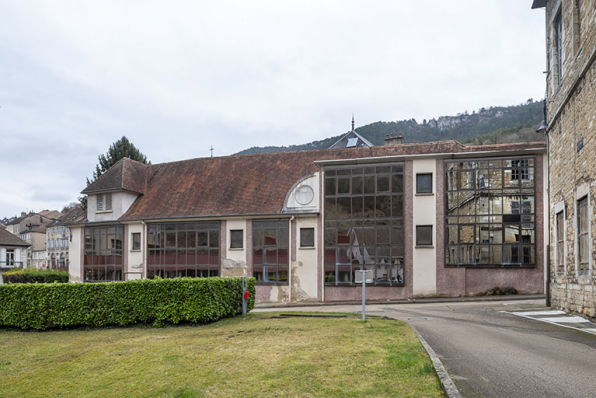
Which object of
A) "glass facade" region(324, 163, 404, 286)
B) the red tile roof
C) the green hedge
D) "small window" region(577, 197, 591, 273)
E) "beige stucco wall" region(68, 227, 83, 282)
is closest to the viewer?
"small window" region(577, 197, 591, 273)

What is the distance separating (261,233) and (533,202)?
48.1 feet

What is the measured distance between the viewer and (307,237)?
93.6 ft

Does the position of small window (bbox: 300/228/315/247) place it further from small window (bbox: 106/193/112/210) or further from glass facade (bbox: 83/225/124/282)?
small window (bbox: 106/193/112/210)

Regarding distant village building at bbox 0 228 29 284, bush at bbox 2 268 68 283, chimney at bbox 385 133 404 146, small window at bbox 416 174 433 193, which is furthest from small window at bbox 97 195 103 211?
small window at bbox 416 174 433 193

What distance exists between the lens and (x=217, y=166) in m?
35.4

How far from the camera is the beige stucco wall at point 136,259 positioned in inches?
1288

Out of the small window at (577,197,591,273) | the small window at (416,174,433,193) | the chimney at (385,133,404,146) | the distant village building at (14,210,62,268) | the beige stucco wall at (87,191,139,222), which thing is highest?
the chimney at (385,133,404,146)

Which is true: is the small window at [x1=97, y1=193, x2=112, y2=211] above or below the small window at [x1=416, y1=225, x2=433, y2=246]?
above

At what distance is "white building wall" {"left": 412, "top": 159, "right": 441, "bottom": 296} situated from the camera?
25609 mm

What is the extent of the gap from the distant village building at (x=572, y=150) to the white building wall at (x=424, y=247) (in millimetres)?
8156

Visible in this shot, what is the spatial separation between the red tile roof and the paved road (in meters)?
15.5

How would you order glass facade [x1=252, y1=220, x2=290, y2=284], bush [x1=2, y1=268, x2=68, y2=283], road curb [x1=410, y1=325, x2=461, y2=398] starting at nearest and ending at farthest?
road curb [x1=410, y1=325, x2=461, y2=398]
glass facade [x1=252, y1=220, x2=290, y2=284]
bush [x1=2, y1=268, x2=68, y2=283]

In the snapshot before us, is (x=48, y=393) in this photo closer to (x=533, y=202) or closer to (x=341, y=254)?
(x=341, y=254)

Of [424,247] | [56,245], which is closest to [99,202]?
[424,247]
